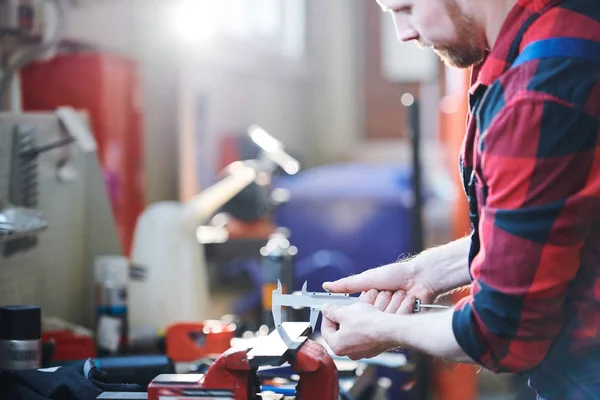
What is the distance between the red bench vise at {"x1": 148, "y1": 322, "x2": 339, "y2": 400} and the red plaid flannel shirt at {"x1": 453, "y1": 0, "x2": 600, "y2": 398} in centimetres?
20

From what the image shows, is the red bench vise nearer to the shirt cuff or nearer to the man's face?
the shirt cuff

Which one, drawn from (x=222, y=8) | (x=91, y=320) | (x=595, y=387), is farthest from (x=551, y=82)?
(x=222, y=8)

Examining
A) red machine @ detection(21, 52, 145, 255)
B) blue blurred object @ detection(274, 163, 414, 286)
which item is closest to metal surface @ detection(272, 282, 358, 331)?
red machine @ detection(21, 52, 145, 255)

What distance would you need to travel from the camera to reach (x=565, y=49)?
90 centimetres

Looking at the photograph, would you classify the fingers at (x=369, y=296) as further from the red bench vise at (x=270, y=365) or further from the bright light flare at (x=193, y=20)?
the bright light flare at (x=193, y=20)

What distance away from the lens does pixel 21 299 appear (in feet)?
4.98

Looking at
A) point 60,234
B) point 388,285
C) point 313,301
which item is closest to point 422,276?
point 388,285

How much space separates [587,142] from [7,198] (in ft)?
3.38

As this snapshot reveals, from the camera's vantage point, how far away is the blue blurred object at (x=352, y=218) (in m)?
3.15

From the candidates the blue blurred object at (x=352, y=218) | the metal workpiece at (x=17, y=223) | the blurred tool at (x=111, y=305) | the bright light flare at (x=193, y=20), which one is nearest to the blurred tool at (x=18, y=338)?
the metal workpiece at (x=17, y=223)

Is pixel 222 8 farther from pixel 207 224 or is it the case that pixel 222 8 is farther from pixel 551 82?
pixel 551 82

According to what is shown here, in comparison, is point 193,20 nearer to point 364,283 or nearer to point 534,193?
point 364,283

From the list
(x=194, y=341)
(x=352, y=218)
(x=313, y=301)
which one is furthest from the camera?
(x=352, y=218)

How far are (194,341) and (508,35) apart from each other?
0.87 meters
